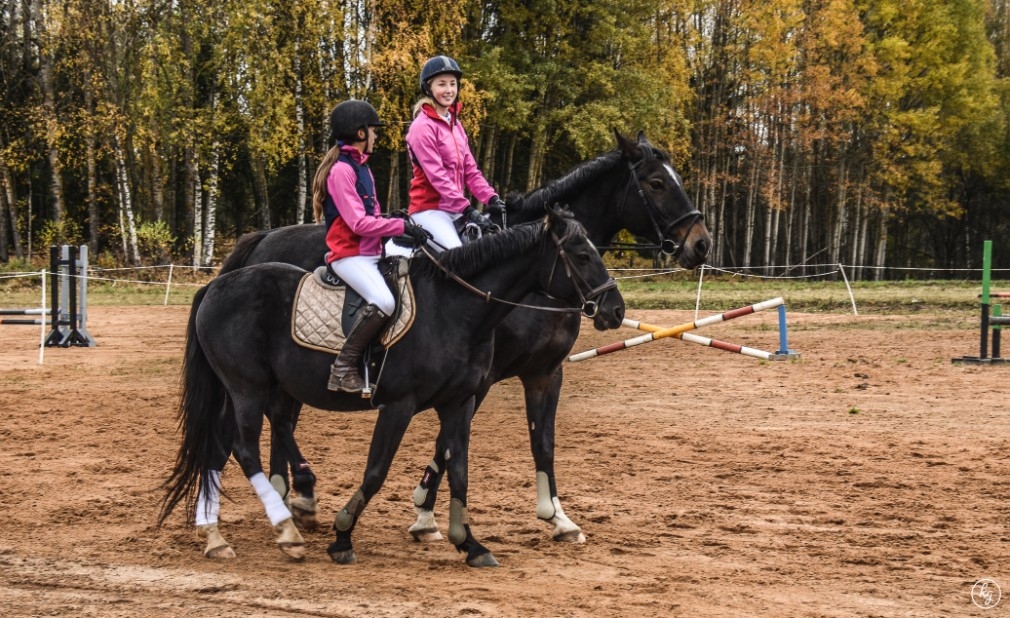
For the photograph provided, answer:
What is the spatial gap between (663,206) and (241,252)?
3.21 meters

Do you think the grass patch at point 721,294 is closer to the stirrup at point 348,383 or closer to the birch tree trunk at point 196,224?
the birch tree trunk at point 196,224

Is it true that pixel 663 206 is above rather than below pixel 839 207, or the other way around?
below

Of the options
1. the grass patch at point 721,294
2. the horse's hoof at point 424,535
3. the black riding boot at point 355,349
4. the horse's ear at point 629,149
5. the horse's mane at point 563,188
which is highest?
the horse's ear at point 629,149

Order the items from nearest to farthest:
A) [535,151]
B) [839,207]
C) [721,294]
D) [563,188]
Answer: [563,188] → [721,294] → [535,151] → [839,207]

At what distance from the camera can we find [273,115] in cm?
2814

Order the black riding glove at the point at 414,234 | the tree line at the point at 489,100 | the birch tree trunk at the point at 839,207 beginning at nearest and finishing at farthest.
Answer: the black riding glove at the point at 414,234 → the tree line at the point at 489,100 → the birch tree trunk at the point at 839,207

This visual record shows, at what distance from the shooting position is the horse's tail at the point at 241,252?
7.67 meters

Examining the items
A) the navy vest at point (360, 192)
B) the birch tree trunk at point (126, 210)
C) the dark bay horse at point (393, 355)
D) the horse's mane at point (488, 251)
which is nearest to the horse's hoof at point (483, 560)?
the dark bay horse at point (393, 355)

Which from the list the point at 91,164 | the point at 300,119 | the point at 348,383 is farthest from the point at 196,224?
the point at 348,383

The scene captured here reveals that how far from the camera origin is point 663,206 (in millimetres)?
7070

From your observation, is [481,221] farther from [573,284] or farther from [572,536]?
[572,536]

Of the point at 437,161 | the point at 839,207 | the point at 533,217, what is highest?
the point at 839,207

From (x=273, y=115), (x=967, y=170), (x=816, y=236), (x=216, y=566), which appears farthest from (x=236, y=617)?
(x=967, y=170)

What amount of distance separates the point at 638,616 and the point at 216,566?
7.80 ft
